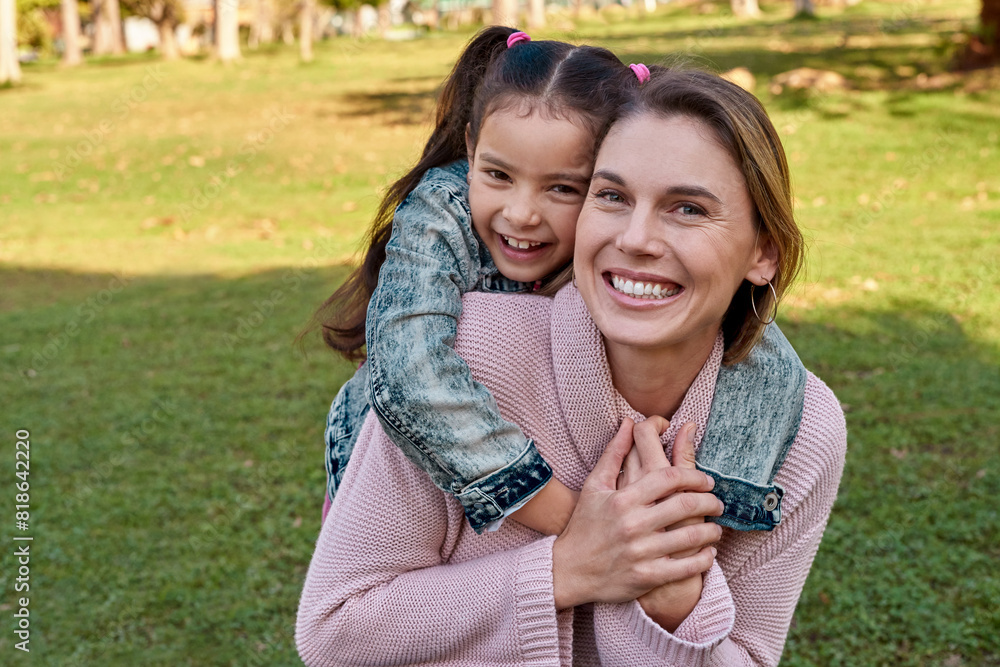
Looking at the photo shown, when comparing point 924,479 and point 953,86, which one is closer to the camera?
point 924,479

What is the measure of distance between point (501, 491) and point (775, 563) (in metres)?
0.62

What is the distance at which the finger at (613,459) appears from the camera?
1.89 meters

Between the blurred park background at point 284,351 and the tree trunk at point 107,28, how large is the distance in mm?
26606

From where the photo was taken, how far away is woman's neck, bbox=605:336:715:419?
1.94 m

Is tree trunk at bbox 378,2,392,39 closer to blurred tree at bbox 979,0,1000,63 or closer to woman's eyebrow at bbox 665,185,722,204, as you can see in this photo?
blurred tree at bbox 979,0,1000,63

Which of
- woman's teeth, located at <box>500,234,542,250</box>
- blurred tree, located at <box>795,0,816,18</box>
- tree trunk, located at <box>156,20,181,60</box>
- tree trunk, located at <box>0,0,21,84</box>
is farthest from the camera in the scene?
tree trunk, located at <box>156,20,181,60</box>

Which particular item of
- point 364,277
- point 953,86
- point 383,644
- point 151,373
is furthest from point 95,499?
point 953,86

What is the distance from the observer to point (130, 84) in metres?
26.7

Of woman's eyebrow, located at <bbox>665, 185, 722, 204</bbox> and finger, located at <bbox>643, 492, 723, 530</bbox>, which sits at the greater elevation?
woman's eyebrow, located at <bbox>665, 185, 722, 204</bbox>

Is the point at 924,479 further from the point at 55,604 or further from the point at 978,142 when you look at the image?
the point at 978,142

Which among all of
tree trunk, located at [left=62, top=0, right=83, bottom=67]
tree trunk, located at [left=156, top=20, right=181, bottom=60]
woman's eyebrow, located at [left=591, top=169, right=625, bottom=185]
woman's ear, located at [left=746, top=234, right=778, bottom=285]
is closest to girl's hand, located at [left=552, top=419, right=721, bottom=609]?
woman's ear, located at [left=746, top=234, right=778, bottom=285]

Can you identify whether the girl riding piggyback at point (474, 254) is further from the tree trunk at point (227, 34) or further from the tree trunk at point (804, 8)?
the tree trunk at point (804, 8)

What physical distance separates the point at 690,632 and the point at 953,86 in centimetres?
1463

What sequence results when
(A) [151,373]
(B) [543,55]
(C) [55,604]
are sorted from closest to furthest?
(B) [543,55]
(C) [55,604]
(A) [151,373]
